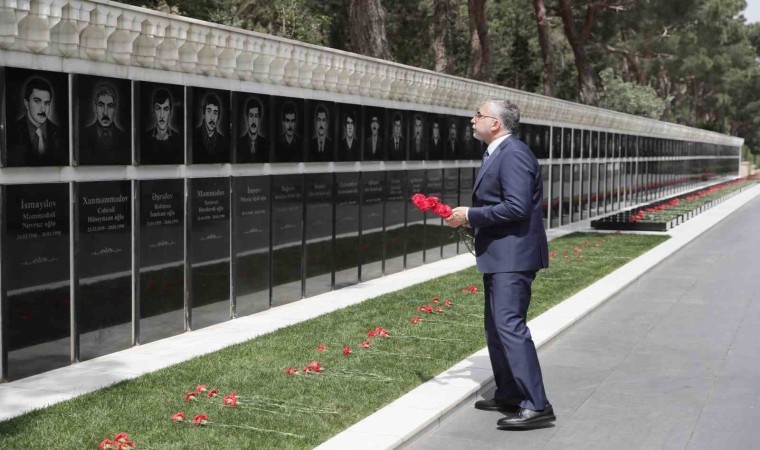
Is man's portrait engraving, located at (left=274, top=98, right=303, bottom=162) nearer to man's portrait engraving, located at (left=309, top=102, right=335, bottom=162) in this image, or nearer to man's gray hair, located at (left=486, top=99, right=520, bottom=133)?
man's portrait engraving, located at (left=309, top=102, right=335, bottom=162)

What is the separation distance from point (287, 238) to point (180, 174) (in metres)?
2.47

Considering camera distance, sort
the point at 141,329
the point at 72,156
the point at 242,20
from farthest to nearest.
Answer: the point at 242,20, the point at 141,329, the point at 72,156

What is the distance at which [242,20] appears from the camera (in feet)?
129

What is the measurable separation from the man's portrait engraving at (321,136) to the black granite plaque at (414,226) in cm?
309

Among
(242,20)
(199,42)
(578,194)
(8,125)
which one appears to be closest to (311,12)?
(242,20)

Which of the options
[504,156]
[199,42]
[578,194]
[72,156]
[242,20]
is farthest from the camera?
[242,20]

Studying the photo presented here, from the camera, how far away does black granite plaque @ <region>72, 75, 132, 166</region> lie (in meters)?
8.50

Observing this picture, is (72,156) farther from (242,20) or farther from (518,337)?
(242,20)

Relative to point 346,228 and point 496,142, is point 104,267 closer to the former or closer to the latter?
point 496,142

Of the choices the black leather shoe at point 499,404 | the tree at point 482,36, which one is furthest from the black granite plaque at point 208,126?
the tree at point 482,36

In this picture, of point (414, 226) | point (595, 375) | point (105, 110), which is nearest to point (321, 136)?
point (414, 226)

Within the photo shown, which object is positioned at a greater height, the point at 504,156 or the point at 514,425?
the point at 504,156

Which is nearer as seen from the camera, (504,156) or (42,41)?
(504,156)

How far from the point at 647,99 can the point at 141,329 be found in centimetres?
4985
